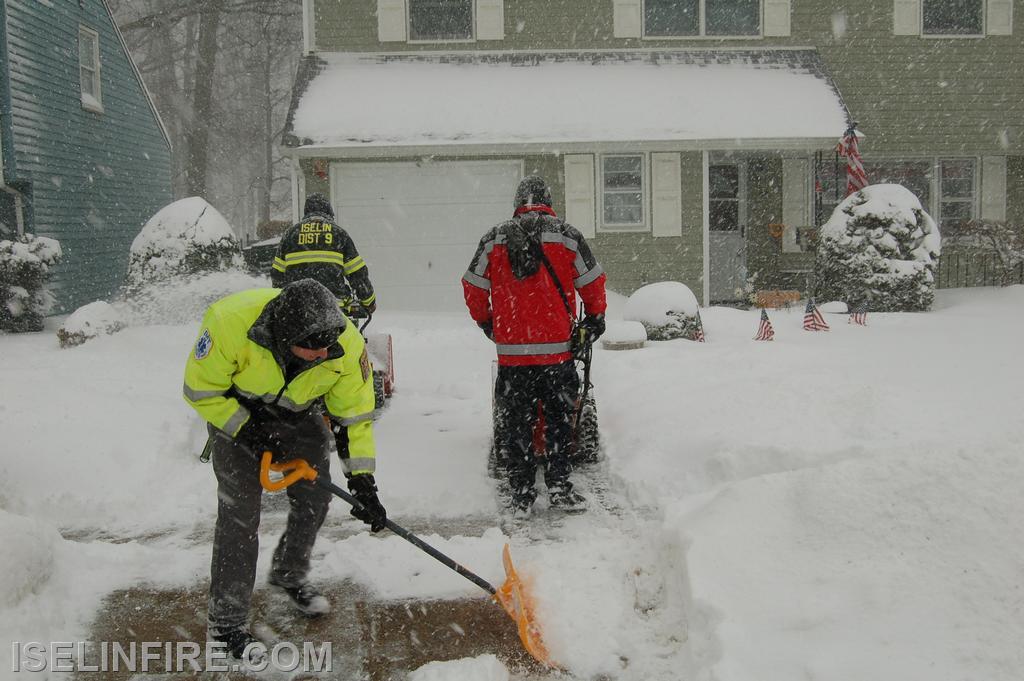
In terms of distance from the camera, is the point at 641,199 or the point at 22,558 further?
the point at 641,199

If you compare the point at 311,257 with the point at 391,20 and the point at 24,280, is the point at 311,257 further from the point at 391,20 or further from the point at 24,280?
the point at 391,20

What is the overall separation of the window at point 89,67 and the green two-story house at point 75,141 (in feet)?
0.06

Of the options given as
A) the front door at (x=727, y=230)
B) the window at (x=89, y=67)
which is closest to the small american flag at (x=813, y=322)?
the front door at (x=727, y=230)

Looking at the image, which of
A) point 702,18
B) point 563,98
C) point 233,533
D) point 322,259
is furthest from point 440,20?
point 233,533

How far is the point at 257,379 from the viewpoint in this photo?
11.8ft

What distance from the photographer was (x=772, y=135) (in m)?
13.8

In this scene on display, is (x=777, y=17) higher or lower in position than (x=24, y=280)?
higher

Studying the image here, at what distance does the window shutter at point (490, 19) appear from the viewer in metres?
15.4

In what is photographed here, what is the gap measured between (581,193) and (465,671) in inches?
462

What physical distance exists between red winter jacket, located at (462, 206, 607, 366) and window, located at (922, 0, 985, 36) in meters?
13.7

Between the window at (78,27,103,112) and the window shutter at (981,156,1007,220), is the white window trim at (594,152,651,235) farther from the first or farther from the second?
the window at (78,27,103,112)

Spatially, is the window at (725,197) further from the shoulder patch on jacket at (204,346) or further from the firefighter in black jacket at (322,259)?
the shoulder patch on jacket at (204,346)

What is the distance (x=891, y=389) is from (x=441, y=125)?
369 inches

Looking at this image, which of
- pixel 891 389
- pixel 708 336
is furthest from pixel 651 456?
pixel 708 336
